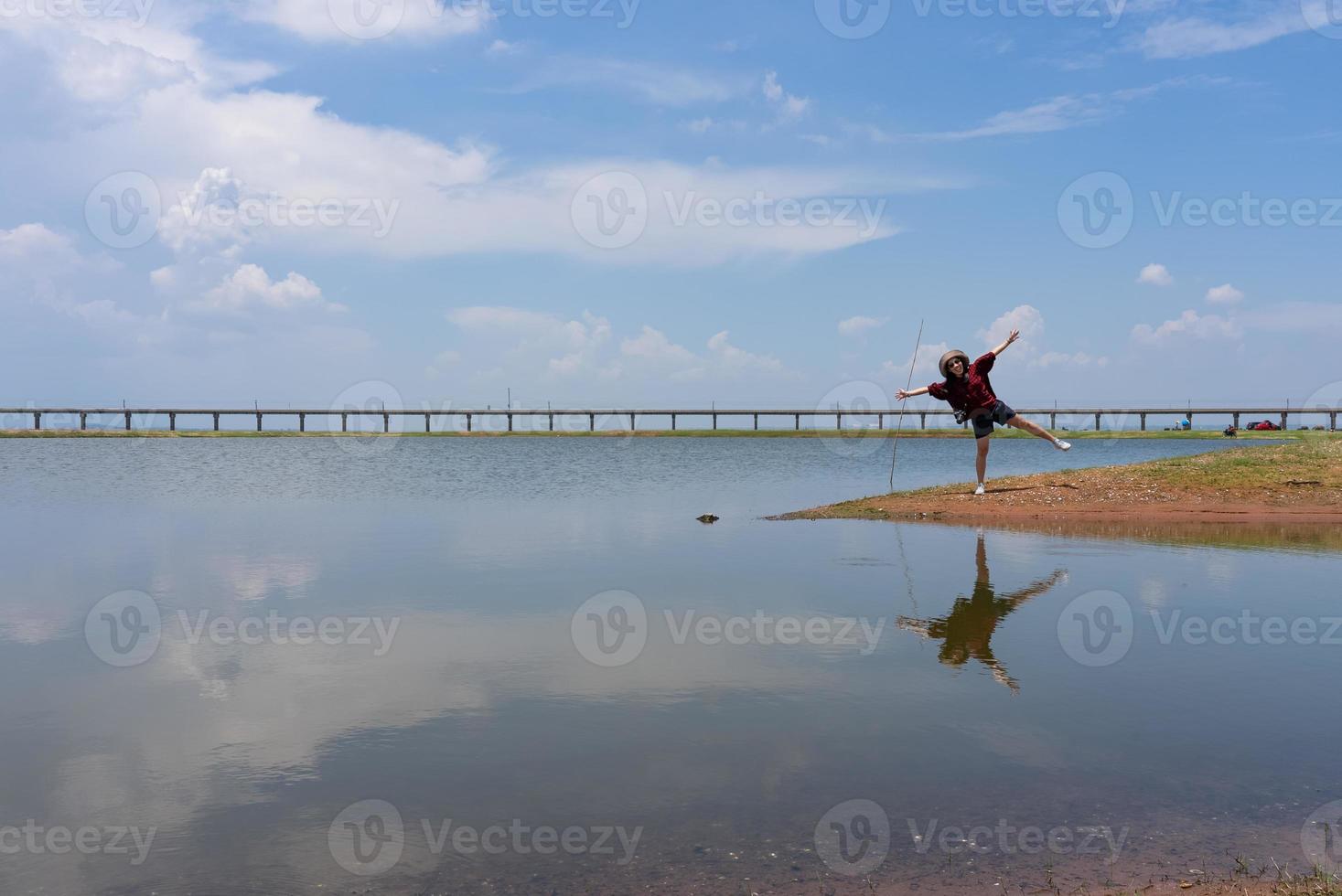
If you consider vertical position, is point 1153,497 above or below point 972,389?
below

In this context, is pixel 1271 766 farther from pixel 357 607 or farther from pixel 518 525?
pixel 518 525

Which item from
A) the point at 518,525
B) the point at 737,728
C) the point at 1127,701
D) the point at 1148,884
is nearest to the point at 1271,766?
the point at 1127,701

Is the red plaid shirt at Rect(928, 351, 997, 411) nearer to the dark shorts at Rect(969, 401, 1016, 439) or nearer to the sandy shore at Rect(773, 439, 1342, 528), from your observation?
the dark shorts at Rect(969, 401, 1016, 439)

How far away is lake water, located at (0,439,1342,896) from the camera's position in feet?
18.0

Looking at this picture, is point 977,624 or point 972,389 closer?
point 977,624

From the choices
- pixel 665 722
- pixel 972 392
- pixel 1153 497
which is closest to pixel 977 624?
pixel 665 722

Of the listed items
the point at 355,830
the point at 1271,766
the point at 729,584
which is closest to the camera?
the point at 355,830

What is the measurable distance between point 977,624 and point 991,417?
12.2 metres

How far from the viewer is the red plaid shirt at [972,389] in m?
22.0

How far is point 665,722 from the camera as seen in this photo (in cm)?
764

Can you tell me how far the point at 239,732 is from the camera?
7.45m

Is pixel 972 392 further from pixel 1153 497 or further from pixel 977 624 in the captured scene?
pixel 977 624

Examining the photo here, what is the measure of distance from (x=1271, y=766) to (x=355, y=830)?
6059 mm

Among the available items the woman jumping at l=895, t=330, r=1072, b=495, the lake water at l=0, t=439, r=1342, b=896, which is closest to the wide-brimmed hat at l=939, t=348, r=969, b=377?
the woman jumping at l=895, t=330, r=1072, b=495
